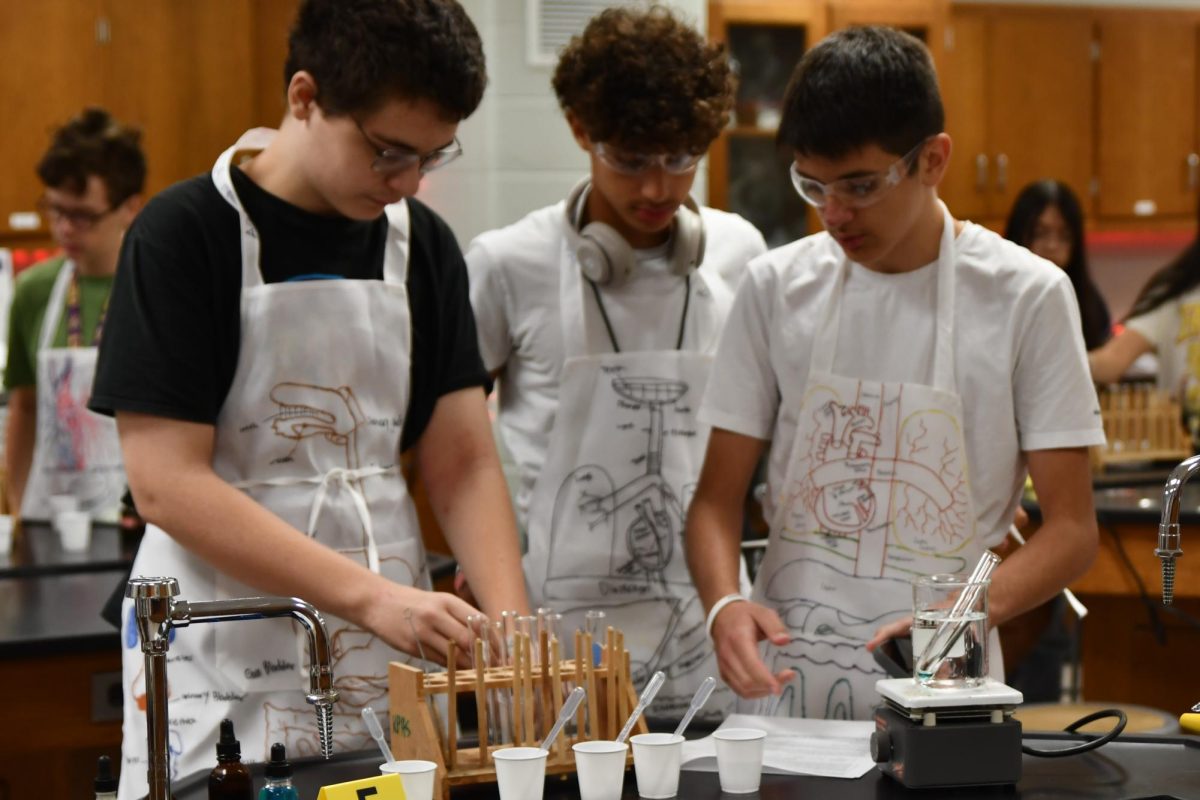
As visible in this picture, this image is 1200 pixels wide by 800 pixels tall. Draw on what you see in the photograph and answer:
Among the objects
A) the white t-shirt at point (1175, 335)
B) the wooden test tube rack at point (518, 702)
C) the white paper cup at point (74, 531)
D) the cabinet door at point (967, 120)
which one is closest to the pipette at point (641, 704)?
the wooden test tube rack at point (518, 702)

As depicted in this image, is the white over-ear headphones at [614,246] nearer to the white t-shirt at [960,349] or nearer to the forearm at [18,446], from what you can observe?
the white t-shirt at [960,349]

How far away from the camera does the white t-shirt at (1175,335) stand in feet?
13.7

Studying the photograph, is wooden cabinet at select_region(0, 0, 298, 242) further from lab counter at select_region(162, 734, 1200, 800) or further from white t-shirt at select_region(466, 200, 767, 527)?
lab counter at select_region(162, 734, 1200, 800)

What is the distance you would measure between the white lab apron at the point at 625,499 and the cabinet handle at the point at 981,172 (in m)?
4.44

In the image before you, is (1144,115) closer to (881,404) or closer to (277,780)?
(881,404)

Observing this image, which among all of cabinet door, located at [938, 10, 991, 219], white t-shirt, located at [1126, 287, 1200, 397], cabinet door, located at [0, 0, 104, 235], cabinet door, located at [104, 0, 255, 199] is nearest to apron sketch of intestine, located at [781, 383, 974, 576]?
white t-shirt, located at [1126, 287, 1200, 397]

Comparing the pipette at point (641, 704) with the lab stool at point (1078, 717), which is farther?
the lab stool at point (1078, 717)

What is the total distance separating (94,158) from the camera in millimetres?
3504

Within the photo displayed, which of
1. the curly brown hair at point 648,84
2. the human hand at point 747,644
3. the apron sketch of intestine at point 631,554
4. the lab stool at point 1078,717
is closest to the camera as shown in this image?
the human hand at point 747,644

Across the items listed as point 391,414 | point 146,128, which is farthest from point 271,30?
point 391,414

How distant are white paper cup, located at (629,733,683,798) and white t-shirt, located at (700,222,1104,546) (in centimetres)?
63

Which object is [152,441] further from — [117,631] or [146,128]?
[146,128]

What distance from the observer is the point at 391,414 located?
1974 mm

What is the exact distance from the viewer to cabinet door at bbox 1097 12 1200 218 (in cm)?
665
